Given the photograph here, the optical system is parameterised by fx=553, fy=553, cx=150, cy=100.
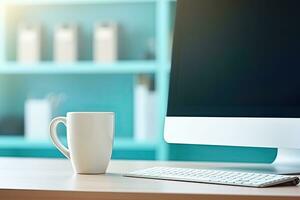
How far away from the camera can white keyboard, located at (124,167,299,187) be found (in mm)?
792

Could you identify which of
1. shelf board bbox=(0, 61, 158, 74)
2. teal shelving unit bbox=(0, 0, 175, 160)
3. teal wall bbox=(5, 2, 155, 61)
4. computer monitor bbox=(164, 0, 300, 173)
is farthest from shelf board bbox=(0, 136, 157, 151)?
computer monitor bbox=(164, 0, 300, 173)

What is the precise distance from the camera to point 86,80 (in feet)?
9.56

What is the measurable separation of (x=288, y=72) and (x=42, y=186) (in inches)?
19.8

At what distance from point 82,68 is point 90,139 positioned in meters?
1.76

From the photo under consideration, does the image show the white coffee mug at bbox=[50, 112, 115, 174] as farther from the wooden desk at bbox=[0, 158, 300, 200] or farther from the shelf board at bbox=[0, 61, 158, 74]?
the shelf board at bbox=[0, 61, 158, 74]

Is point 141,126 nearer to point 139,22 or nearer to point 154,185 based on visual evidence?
point 139,22

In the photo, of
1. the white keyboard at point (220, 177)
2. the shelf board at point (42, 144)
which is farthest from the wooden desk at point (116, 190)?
the shelf board at point (42, 144)

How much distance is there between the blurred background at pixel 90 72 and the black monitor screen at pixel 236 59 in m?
1.44

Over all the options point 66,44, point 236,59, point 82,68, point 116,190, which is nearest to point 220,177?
point 116,190

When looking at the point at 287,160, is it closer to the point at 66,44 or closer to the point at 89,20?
the point at 66,44

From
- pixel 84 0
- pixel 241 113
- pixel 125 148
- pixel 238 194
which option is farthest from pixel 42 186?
pixel 84 0

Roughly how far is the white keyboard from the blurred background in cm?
168

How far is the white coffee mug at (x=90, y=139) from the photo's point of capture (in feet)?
3.14

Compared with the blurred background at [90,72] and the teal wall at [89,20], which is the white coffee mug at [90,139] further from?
the teal wall at [89,20]
